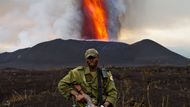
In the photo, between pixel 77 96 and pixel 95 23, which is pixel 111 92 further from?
pixel 95 23

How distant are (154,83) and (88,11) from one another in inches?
2608

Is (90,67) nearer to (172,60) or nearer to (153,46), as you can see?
(172,60)

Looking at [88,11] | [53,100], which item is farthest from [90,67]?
[88,11]

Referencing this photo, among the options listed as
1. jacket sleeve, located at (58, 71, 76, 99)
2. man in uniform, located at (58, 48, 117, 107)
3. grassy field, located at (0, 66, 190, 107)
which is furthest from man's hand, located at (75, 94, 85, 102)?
grassy field, located at (0, 66, 190, 107)

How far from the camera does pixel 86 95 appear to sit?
28.4ft

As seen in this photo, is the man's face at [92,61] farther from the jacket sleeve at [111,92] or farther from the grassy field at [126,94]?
the grassy field at [126,94]

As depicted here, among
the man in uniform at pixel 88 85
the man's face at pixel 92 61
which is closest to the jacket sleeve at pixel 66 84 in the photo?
the man in uniform at pixel 88 85

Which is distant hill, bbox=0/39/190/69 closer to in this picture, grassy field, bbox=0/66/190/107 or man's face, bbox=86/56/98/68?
grassy field, bbox=0/66/190/107

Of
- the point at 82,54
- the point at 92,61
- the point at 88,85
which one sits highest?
the point at 82,54

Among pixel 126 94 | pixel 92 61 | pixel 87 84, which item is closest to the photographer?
pixel 92 61

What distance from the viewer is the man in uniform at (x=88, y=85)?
343 inches

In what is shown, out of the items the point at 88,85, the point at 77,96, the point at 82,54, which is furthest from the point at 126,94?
the point at 82,54

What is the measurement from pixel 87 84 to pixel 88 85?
0.03 m

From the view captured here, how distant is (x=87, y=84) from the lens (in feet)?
29.4
